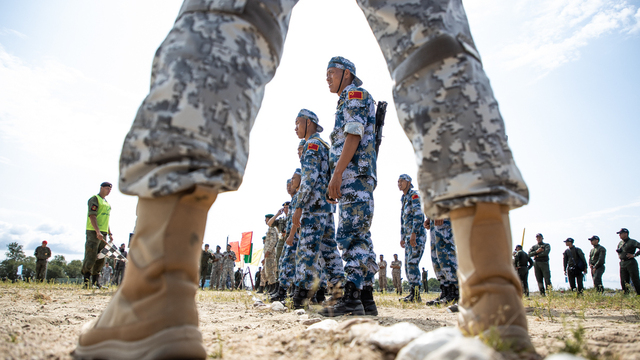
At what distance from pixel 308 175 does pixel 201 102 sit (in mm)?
3834

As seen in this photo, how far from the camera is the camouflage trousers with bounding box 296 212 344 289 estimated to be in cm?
456

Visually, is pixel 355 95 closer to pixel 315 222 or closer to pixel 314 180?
pixel 314 180

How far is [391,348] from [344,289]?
8.07 feet

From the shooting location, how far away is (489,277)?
3.37 feet

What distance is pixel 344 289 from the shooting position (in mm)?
3418

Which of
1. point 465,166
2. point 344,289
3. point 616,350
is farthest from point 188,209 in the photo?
point 344,289

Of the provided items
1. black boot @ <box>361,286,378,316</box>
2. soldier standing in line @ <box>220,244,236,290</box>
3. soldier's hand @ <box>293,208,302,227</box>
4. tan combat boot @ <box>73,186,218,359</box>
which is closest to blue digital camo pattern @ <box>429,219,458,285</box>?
soldier's hand @ <box>293,208,302,227</box>

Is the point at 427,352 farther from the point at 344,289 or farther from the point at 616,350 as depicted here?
the point at 344,289

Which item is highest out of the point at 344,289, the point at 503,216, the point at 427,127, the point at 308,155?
the point at 308,155

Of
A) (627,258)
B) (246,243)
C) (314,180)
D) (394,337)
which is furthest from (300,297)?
(246,243)

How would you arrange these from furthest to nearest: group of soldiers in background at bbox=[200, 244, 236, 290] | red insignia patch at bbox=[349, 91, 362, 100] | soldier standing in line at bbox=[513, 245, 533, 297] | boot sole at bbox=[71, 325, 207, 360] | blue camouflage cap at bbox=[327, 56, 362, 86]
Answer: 1. group of soldiers in background at bbox=[200, 244, 236, 290]
2. soldier standing in line at bbox=[513, 245, 533, 297]
3. blue camouflage cap at bbox=[327, 56, 362, 86]
4. red insignia patch at bbox=[349, 91, 362, 100]
5. boot sole at bbox=[71, 325, 207, 360]

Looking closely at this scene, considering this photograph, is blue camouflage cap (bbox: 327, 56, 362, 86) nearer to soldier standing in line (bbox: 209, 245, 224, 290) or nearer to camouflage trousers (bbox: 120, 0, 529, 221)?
camouflage trousers (bbox: 120, 0, 529, 221)

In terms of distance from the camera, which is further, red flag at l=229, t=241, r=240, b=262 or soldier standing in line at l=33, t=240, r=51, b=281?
red flag at l=229, t=241, r=240, b=262

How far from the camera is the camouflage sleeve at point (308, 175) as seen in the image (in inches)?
186
